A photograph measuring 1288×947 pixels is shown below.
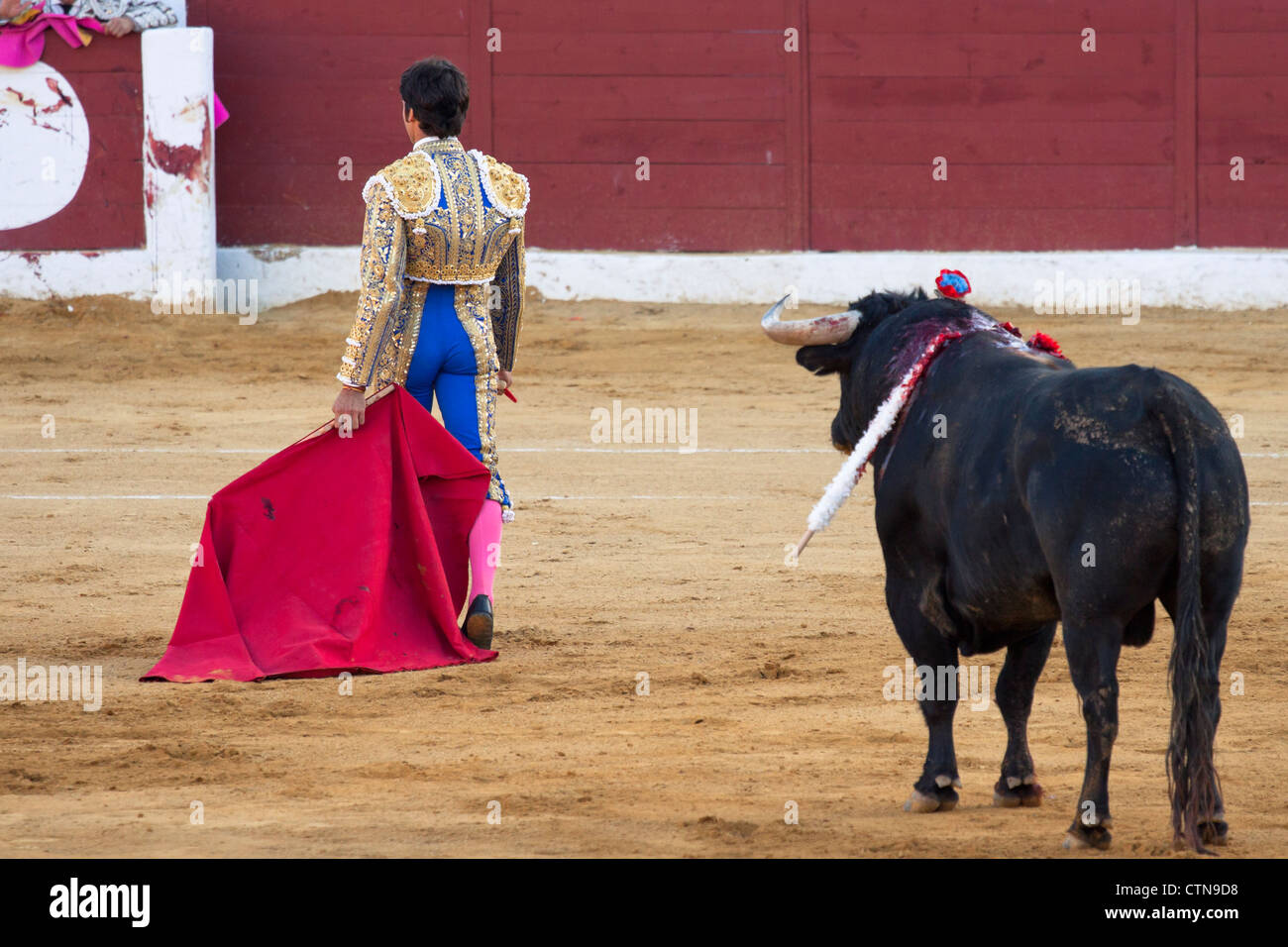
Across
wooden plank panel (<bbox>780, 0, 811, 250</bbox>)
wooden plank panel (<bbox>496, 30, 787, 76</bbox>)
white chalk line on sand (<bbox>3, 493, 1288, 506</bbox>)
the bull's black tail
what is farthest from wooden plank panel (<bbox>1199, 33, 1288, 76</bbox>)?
the bull's black tail

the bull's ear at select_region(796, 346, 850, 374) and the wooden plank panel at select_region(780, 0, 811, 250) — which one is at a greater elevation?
the wooden plank panel at select_region(780, 0, 811, 250)

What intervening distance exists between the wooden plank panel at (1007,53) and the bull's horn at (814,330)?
870 centimetres

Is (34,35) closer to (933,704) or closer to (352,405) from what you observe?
(352,405)

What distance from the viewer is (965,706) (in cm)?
398

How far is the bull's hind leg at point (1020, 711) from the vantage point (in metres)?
3.15

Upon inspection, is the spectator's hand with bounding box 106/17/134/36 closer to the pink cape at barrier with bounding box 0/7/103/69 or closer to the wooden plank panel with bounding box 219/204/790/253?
the pink cape at barrier with bounding box 0/7/103/69

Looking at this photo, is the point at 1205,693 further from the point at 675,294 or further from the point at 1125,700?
the point at 675,294

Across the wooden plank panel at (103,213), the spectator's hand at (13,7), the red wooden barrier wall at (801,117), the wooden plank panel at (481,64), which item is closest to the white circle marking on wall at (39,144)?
the wooden plank panel at (103,213)

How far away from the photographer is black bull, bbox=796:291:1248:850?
2.61 metres

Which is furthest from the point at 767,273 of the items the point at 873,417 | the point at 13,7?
the point at 873,417

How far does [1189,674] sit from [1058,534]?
0.29 meters

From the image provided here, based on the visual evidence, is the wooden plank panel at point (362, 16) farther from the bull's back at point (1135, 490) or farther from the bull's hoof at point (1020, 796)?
the bull's back at point (1135, 490)

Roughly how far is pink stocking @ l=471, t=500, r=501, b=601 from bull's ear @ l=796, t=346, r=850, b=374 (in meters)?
1.29

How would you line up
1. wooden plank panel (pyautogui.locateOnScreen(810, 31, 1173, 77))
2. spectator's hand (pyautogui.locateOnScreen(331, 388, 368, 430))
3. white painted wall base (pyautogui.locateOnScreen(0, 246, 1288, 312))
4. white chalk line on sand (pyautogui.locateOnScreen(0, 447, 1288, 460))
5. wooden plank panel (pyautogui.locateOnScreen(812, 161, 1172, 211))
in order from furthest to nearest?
wooden plank panel (pyautogui.locateOnScreen(812, 161, 1172, 211)) < wooden plank panel (pyautogui.locateOnScreen(810, 31, 1173, 77)) < white painted wall base (pyautogui.locateOnScreen(0, 246, 1288, 312)) < white chalk line on sand (pyautogui.locateOnScreen(0, 447, 1288, 460)) < spectator's hand (pyautogui.locateOnScreen(331, 388, 368, 430))
